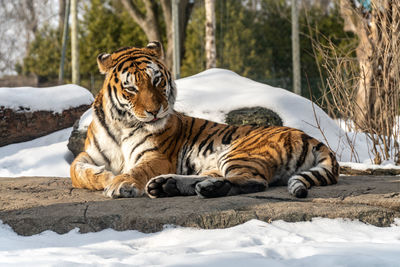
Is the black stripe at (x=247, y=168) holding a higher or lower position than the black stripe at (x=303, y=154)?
lower

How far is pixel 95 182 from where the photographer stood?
432 cm

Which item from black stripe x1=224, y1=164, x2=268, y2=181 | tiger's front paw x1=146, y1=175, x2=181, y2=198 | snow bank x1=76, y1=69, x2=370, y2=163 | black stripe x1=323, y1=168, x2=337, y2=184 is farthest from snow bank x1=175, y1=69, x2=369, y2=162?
tiger's front paw x1=146, y1=175, x2=181, y2=198

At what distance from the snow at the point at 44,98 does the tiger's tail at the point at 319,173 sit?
5.95 meters

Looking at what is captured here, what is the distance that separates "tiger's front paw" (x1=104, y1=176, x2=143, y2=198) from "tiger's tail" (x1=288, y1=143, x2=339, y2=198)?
1.11 metres

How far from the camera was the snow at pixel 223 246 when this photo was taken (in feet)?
8.40

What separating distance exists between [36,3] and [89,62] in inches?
541

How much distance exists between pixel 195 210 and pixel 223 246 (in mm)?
489

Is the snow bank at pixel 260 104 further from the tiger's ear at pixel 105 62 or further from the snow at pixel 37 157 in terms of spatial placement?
the tiger's ear at pixel 105 62

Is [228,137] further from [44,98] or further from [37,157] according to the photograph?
[44,98]

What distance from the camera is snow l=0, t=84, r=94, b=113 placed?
8.83 meters

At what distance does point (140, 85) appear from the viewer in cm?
417

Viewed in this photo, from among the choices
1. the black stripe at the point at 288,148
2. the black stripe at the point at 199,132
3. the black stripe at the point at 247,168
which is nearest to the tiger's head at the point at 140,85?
the black stripe at the point at 199,132

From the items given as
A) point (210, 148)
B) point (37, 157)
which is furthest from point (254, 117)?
point (37, 157)

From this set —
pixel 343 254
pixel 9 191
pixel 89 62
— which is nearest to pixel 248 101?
pixel 9 191
